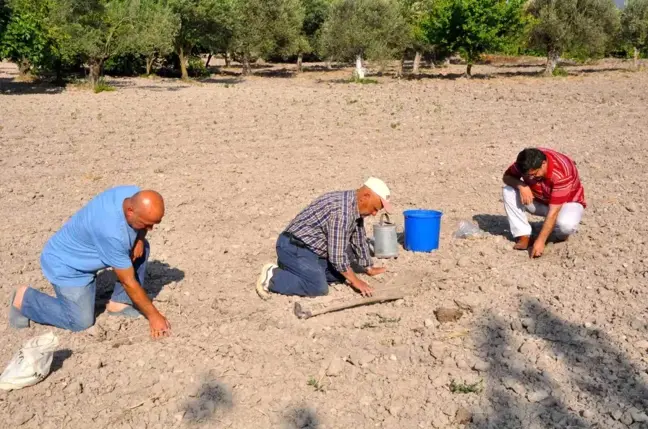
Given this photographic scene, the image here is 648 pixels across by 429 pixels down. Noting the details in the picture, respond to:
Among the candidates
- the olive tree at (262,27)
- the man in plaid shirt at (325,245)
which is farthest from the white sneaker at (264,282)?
the olive tree at (262,27)

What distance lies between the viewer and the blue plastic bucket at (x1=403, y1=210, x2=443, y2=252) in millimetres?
6273

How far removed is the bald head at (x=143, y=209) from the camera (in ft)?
14.4

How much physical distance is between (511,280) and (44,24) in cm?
1833

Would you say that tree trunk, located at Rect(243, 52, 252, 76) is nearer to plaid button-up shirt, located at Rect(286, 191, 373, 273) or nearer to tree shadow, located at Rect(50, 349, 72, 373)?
plaid button-up shirt, located at Rect(286, 191, 373, 273)

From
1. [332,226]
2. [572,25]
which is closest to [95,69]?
[332,226]

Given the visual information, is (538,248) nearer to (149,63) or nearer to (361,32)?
(361,32)

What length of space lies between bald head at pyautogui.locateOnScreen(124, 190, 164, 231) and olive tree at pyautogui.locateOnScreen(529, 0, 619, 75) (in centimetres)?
2743

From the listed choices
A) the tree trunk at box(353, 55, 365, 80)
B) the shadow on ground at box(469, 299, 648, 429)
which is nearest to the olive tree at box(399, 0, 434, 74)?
the tree trunk at box(353, 55, 365, 80)

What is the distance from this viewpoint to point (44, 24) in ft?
64.7

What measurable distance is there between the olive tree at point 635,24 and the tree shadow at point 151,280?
3337 centimetres

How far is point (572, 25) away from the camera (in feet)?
94.9

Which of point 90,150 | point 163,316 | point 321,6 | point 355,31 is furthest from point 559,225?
point 321,6

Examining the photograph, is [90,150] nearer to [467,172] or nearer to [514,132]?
[467,172]

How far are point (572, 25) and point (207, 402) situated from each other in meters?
29.1
